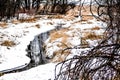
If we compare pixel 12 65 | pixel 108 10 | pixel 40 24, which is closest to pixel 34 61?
pixel 12 65

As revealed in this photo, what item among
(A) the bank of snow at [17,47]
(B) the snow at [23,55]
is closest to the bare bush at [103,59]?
(B) the snow at [23,55]

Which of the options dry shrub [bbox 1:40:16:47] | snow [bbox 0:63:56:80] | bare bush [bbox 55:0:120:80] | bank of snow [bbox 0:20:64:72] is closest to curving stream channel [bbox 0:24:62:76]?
bank of snow [bbox 0:20:64:72]

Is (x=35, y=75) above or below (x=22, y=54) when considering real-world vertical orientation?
above

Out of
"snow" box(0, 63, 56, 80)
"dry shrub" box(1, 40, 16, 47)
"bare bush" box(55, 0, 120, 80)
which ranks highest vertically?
"bare bush" box(55, 0, 120, 80)

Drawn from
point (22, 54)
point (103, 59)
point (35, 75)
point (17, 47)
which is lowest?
point (17, 47)

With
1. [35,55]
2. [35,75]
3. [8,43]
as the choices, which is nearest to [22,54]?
[35,55]

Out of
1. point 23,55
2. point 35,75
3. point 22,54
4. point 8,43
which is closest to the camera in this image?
point 35,75

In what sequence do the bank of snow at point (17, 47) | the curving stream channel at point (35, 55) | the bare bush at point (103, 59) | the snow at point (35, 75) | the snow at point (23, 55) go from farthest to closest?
the bank of snow at point (17, 47) → the curving stream channel at point (35, 55) → the snow at point (23, 55) → the snow at point (35, 75) → the bare bush at point (103, 59)

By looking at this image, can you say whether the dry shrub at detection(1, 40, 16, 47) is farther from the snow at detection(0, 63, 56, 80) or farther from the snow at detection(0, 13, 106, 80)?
the snow at detection(0, 63, 56, 80)

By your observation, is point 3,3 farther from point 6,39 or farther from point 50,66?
point 50,66

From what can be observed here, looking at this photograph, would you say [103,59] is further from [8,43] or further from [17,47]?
[8,43]

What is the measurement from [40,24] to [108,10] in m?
40.6

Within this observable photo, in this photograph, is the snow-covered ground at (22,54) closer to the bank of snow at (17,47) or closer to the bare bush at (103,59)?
the bank of snow at (17,47)

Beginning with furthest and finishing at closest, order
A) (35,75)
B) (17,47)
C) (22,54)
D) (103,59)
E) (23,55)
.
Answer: (17,47)
(22,54)
(23,55)
(35,75)
(103,59)
